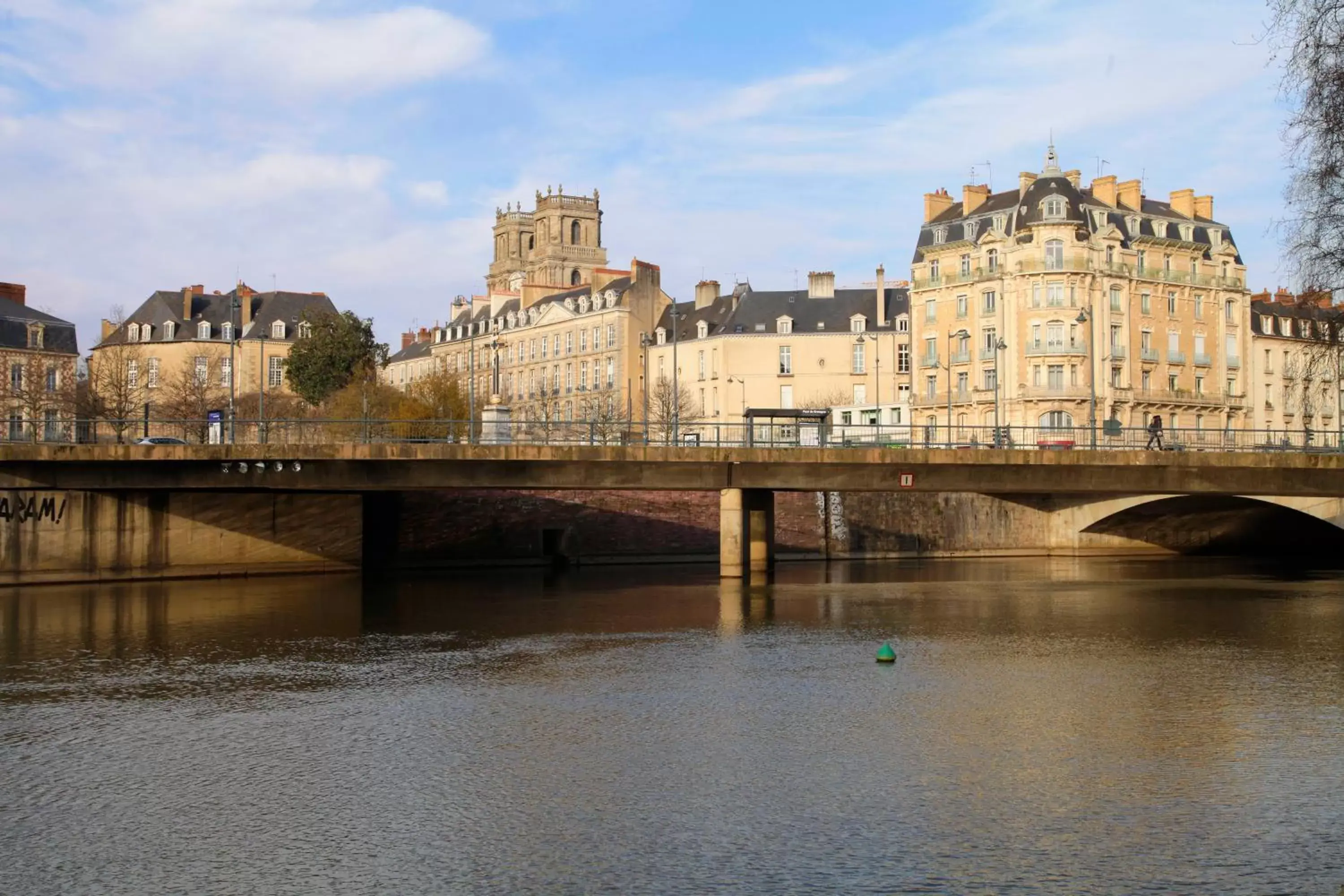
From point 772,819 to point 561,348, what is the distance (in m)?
127

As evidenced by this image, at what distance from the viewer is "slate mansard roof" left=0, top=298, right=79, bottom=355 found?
335ft

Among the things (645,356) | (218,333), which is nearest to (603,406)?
(645,356)

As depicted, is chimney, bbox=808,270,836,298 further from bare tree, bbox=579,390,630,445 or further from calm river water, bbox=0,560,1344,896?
calm river water, bbox=0,560,1344,896

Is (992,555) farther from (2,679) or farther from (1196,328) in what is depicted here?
(2,679)

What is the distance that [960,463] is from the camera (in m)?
56.9

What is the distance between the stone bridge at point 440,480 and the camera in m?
55.2

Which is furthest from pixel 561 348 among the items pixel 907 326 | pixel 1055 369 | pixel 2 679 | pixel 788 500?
pixel 2 679

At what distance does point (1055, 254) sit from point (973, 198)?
10.7 m

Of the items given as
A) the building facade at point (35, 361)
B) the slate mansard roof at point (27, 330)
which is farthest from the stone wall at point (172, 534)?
the slate mansard roof at point (27, 330)

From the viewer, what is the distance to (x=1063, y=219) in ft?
342

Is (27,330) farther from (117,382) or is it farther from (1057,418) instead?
(1057,418)

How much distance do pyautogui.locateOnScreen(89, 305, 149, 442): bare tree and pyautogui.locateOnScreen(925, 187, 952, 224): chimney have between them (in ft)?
202

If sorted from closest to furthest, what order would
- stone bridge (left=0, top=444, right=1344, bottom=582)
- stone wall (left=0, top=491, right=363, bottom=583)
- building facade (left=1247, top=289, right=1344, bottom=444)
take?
stone bridge (left=0, top=444, right=1344, bottom=582) < stone wall (left=0, top=491, right=363, bottom=583) < building facade (left=1247, top=289, right=1344, bottom=444)

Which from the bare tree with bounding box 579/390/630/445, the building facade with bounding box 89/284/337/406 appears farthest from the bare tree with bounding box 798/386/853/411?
the building facade with bounding box 89/284/337/406
